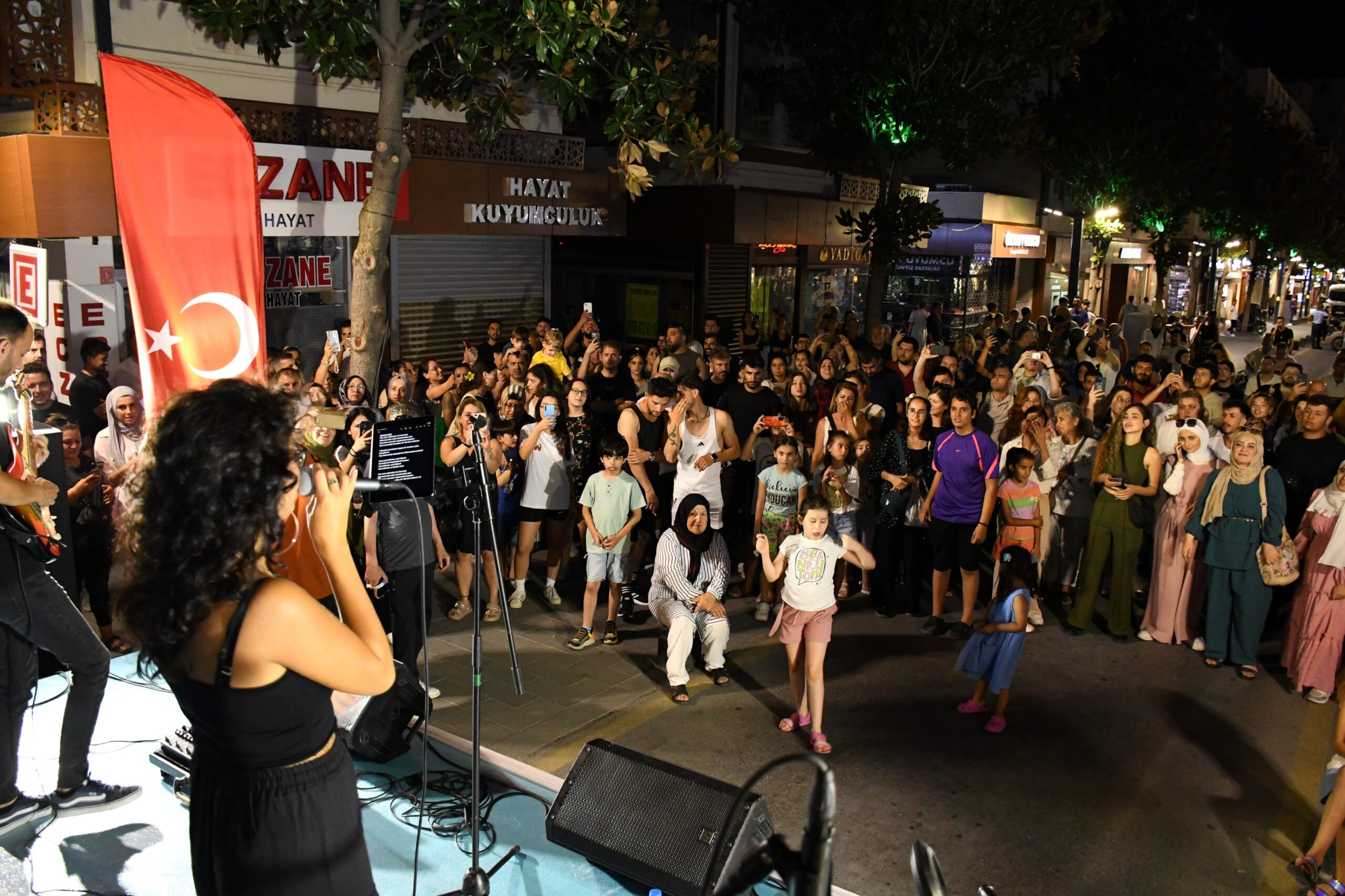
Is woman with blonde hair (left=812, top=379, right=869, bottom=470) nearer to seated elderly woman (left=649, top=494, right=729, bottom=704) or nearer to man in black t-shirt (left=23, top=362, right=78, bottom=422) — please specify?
seated elderly woman (left=649, top=494, right=729, bottom=704)

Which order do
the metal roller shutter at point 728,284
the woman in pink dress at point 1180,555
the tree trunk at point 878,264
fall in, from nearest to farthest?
the woman in pink dress at point 1180,555 < the metal roller shutter at point 728,284 < the tree trunk at point 878,264

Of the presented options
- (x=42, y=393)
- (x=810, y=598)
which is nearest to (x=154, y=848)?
(x=810, y=598)

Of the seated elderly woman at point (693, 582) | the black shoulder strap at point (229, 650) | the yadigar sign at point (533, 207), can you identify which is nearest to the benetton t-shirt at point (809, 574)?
the seated elderly woman at point (693, 582)

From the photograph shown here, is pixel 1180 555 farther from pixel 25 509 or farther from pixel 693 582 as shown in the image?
pixel 25 509

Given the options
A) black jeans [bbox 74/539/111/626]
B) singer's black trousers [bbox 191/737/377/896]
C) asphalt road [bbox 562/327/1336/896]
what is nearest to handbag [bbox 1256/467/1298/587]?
asphalt road [bbox 562/327/1336/896]

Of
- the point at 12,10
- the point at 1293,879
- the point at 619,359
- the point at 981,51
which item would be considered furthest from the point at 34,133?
the point at 981,51

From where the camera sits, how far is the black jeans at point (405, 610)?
256 inches

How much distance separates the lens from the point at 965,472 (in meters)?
8.16

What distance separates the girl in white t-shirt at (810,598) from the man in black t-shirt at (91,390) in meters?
6.06

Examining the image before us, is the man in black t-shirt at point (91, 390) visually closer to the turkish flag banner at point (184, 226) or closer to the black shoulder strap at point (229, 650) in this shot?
the turkish flag banner at point (184, 226)

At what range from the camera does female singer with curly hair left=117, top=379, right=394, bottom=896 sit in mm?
2395

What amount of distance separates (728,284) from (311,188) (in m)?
9.02

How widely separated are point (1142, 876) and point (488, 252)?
40.8 feet

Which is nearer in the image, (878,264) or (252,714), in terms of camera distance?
(252,714)
